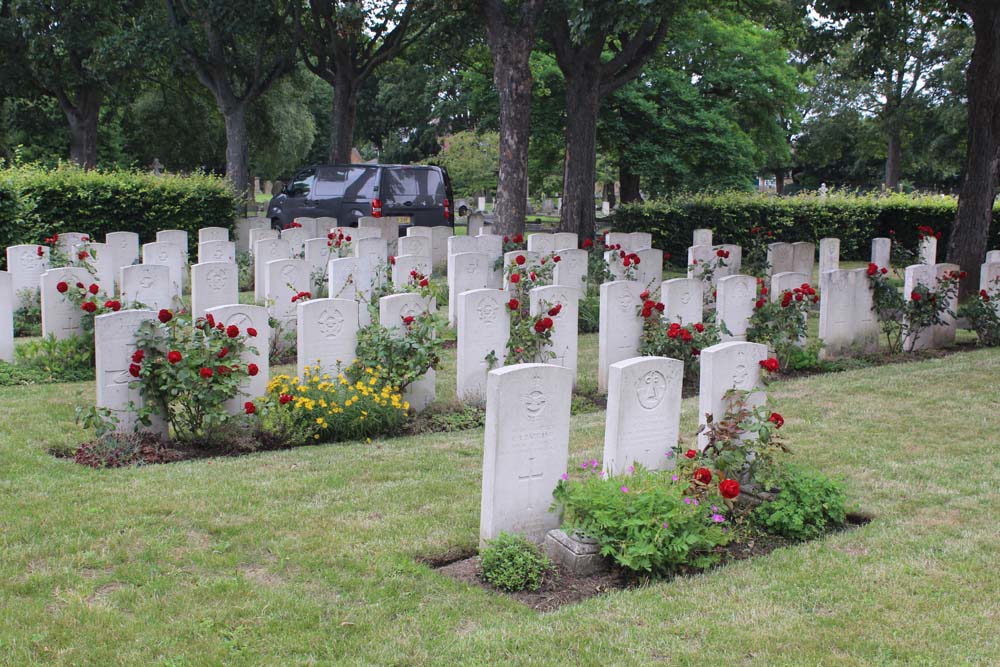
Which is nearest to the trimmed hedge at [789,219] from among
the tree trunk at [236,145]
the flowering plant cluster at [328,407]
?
the tree trunk at [236,145]

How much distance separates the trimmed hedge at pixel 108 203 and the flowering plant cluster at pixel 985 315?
1317 centimetres

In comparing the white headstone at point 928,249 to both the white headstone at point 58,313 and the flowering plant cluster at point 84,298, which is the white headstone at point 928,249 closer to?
the flowering plant cluster at point 84,298

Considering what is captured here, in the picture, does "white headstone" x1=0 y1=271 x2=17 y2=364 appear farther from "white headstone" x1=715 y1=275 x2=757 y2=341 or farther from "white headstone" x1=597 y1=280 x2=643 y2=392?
"white headstone" x1=715 y1=275 x2=757 y2=341

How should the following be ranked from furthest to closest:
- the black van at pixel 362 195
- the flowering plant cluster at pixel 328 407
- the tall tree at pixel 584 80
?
the black van at pixel 362 195 < the tall tree at pixel 584 80 < the flowering plant cluster at pixel 328 407

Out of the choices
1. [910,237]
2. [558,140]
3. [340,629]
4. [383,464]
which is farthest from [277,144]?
[340,629]

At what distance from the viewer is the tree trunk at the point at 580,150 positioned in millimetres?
18797

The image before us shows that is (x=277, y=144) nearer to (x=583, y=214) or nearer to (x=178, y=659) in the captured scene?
(x=583, y=214)

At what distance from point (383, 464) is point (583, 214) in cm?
1369

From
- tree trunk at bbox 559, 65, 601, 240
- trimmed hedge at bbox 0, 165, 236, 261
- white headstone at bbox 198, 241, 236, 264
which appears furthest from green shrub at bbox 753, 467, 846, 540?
tree trunk at bbox 559, 65, 601, 240

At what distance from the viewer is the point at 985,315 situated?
1209cm

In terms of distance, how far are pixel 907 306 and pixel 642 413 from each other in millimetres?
7378

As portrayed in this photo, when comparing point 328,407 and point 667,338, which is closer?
point 328,407

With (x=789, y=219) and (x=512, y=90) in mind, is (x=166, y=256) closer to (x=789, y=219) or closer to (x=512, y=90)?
(x=512, y=90)

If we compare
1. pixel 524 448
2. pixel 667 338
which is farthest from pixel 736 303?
pixel 524 448
